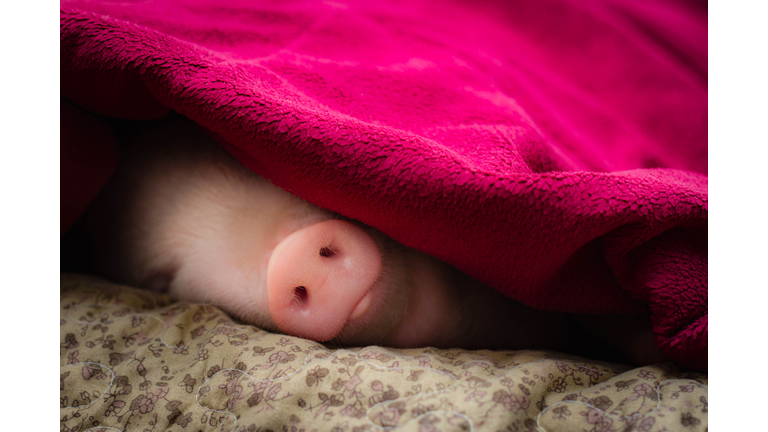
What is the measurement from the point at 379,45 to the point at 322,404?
0.50 m

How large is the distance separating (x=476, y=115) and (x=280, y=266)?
311 mm

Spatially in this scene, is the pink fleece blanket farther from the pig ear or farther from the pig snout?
the pig ear

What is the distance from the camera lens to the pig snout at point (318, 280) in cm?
47

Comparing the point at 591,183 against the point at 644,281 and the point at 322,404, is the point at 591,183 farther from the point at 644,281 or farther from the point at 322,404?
the point at 322,404

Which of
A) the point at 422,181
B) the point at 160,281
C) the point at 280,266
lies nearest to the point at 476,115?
the point at 422,181

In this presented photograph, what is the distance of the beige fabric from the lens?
1.17 feet

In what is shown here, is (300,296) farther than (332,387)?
Yes

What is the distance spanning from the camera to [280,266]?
467 millimetres

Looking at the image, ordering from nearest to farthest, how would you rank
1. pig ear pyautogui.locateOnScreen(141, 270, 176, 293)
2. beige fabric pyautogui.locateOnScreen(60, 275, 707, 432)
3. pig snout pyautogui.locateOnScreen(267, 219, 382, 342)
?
beige fabric pyautogui.locateOnScreen(60, 275, 707, 432) → pig snout pyautogui.locateOnScreen(267, 219, 382, 342) → pig ear pyautogui.locateOnScreen(141, 270, 176, 293)

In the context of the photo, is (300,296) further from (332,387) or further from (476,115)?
(476,115)

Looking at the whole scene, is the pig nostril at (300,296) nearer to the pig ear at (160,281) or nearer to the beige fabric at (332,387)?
the beige fabric at (332,387)

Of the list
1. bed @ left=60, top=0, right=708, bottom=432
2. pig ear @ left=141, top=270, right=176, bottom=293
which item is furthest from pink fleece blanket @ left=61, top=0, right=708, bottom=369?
pig ear @ left=141, top=270, right=176, bottom=293

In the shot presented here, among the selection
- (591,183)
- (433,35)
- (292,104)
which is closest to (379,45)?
(433,35)

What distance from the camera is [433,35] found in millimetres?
671
